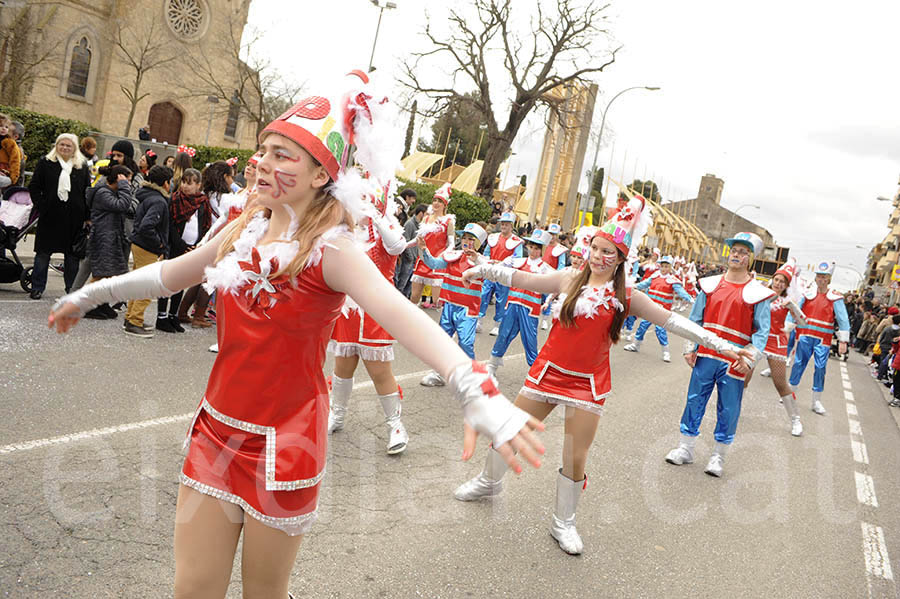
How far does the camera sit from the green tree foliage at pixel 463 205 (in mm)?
23859

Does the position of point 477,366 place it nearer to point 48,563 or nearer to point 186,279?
point 186,279

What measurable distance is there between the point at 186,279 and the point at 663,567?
3481 mm

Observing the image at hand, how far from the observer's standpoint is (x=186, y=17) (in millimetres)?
37031

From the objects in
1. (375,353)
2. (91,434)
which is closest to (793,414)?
(375,353)

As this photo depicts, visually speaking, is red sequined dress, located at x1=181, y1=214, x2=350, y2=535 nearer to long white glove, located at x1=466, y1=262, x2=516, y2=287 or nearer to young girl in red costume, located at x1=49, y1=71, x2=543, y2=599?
young girl in red costume, located at x1=49, y1=71, x2=543, y2=599

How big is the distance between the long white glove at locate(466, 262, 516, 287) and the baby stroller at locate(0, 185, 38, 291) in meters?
6.85

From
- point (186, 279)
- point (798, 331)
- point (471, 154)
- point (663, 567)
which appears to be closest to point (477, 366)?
point (186, 279)

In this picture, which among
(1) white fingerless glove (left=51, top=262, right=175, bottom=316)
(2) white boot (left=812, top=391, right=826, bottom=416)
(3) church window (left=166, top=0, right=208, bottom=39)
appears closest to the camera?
(1) white fingerless glove (left=51, top=262, right=175, bottom=316)

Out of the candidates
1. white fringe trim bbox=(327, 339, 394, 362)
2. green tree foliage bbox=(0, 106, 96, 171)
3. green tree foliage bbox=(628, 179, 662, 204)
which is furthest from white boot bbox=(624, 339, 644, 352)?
green tree foliage bbox=(628, 179, 662, 204)

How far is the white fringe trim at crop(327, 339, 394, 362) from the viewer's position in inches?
214

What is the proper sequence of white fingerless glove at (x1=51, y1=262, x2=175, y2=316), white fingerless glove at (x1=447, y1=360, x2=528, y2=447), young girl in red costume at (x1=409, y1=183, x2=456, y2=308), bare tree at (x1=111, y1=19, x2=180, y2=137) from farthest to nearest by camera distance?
bare tree at (x1=111, y1=19, x2=180, y2=137) → young girl in red costume at (x1=409, y1=183, x2=456, y2=308) → white fingerless glove at (x1=51, y1=262, x2=175, y2=316) → white fingerless glove at (x1=447, y1=360, x2=528, y2=447)

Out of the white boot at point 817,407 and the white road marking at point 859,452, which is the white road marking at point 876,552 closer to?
the white road marking at point 859,452

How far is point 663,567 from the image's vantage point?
438cm

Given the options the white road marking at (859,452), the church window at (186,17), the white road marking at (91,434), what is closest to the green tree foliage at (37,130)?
the white road marking at (91,434)
